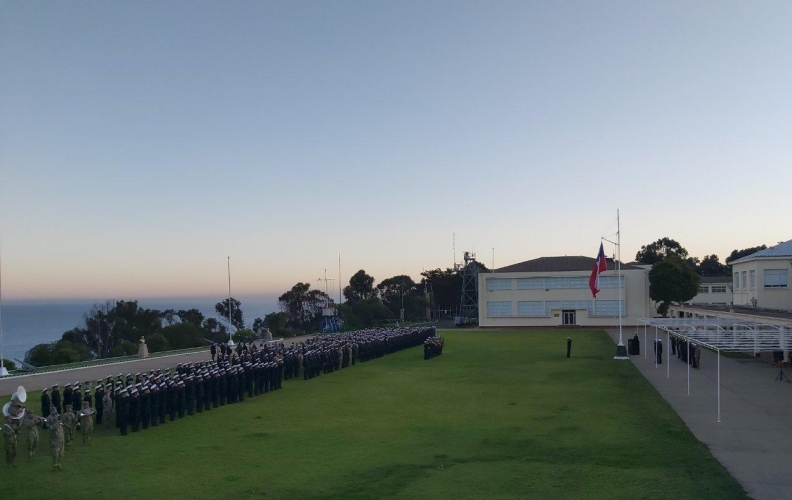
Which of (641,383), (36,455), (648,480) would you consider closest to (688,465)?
(648,480)

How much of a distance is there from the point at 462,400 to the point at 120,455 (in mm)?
9075

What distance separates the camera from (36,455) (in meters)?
12.5

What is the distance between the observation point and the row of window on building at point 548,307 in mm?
54844

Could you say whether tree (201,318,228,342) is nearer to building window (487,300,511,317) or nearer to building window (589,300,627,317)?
building window (487,300,511,317)

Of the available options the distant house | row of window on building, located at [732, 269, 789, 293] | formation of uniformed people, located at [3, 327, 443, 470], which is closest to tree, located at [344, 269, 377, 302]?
the distant house

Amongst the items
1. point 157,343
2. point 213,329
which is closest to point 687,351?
point 157,343

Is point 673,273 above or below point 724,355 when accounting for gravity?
above

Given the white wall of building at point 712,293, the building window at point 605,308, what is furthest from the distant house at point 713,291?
the building window at point 605,308

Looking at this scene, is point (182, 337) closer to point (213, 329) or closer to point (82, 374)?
point (213, 329)

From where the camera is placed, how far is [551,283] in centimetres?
5650

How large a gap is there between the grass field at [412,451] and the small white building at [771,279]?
19325 mm

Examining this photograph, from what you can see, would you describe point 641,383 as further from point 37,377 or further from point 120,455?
point 37,377

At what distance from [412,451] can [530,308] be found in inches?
1825

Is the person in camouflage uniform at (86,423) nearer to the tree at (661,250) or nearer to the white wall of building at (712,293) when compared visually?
the white wall of building at (712,293)
